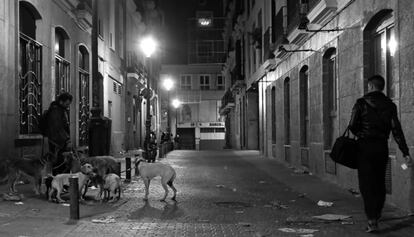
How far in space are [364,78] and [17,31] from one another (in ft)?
24.3

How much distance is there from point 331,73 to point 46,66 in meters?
7.47

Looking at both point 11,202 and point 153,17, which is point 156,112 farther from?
point 11,202

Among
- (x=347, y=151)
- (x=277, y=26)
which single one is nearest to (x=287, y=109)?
(x=277, y=26)

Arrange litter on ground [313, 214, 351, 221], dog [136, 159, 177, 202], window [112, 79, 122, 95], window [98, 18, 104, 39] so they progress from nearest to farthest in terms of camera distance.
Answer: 1. litter on ground [313, 214, 351, 221]
2. dog [136, 159, 177, 202]
3. window [98, 18, 104, 39]
4. window [112, 79, 122, 95]

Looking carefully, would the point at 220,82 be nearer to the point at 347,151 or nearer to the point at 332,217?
the point at 332,217

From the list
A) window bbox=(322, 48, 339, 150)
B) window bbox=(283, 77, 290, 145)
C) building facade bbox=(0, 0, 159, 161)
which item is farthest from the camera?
window bbox=(283, 77, 290, 145)

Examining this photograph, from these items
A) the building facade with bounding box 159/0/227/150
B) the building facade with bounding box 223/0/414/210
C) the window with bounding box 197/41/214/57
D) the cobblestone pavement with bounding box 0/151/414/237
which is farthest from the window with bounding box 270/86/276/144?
the window with bounding box 197/41/214/57

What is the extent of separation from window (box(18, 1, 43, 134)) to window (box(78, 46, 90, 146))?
5090 mm

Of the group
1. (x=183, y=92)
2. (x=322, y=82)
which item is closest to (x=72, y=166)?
(x=322, y=82)

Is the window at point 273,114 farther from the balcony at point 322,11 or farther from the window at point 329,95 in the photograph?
the balcony at point 322,11

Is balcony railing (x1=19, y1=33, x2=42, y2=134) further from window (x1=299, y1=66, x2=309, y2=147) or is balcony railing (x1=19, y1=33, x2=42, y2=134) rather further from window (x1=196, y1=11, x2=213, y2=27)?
window (x1=196, y1=11, x2=213, y2=27)

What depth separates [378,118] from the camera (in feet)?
22.5

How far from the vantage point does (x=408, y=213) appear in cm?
786

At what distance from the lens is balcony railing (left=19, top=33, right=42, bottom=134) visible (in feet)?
41.8
